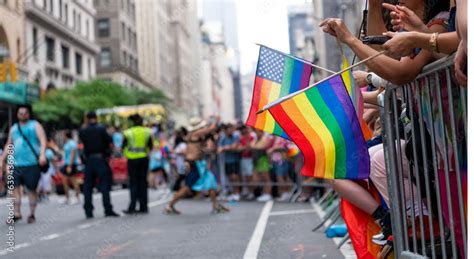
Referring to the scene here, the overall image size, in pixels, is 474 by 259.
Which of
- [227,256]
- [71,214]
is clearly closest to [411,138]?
[227,256]

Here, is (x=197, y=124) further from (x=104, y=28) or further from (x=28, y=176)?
(x=104, y=28)

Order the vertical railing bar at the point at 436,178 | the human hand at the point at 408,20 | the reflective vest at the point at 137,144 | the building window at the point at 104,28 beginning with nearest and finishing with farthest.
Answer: the vertical railing bar at the point at 436,178
the human hand at the point at 408,20
the reflective vest at the point at 137,144
the building window at the point at 104,28

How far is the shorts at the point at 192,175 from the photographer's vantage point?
502 inches

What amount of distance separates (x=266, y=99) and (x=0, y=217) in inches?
264

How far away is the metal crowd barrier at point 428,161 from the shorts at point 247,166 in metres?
12.7

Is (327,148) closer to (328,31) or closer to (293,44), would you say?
(328,31)

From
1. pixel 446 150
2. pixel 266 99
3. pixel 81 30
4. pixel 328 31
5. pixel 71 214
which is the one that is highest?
pixel 81 30

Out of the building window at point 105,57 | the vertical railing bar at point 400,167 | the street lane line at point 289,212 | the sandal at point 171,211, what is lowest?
the street lane line at point 289,212

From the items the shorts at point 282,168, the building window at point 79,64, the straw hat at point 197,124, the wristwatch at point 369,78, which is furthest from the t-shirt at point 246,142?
the building window at point 79,64

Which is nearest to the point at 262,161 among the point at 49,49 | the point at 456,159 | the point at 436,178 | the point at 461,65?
the point at 436,178

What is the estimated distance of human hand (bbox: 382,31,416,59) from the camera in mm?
3404

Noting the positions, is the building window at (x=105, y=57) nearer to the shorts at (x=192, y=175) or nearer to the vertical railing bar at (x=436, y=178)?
the shorts at (x=192, y=175)

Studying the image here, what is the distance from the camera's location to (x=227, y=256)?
6.58m

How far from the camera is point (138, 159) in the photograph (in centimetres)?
1306
